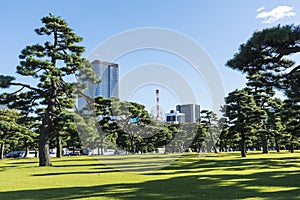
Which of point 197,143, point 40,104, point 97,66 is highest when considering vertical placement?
point 97,66

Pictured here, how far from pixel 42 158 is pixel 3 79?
467 cm

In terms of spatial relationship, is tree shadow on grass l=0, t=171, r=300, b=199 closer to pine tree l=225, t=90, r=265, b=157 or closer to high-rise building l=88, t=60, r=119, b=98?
high-rise building l=88, t=60, r=119, b=98

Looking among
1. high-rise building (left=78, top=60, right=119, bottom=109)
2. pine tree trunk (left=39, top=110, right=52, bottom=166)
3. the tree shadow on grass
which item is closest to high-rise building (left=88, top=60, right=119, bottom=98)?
high-rise building (left=78, top=60, right=119, bottom=109)

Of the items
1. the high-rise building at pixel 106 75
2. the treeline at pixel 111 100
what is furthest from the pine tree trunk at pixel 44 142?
the high-rise building at pixel 106 75

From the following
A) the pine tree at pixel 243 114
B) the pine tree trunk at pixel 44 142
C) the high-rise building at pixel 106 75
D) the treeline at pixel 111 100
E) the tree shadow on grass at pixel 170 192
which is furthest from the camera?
the pine tree at pixel 243 114

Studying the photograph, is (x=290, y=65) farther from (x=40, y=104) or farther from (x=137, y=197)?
(x=40, y=104)

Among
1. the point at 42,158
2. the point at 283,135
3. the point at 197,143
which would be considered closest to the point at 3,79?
the point at 42,158

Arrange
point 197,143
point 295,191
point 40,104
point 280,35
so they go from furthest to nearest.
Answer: point 197,143
point 40,104
point 280,35
point 295,191

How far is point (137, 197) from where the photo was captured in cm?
682

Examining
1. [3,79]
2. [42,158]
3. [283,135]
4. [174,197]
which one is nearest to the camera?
[174,197]

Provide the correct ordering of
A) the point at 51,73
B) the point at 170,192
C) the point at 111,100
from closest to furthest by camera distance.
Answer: the point at 170,192 < the point at 51,73 < the point at 111,100

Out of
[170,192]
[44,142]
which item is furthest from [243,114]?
[170,192]

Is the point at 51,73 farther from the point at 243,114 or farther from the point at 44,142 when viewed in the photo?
the point at 243,114

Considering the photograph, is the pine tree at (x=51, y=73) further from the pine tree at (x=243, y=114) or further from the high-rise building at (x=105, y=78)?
the pine tree at (x=243, y=114)
